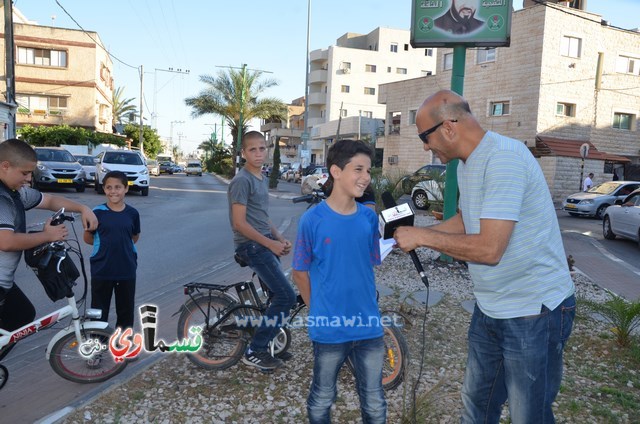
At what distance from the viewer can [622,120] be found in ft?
102

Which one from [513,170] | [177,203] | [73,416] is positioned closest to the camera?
[513,170]

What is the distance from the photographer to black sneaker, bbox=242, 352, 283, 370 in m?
4.10

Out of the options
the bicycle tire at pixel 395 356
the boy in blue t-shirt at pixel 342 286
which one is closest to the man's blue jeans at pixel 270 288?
the bicycle tire at pixel 395 356

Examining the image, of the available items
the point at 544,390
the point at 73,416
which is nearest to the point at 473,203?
the point at 544,390

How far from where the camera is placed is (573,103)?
29.4 metres

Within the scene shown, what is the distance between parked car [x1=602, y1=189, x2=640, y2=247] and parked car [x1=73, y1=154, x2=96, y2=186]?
762 inches

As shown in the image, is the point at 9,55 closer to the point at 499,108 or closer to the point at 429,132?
the point at 429,132

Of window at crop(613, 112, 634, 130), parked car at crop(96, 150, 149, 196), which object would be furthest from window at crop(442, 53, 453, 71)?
parked car at crop(96, 150, 149, 196)

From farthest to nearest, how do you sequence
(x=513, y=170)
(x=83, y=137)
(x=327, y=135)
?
(x=327, y=135) < (x=83, y=137) < (x=513, y=170)

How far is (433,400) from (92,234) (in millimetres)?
2808

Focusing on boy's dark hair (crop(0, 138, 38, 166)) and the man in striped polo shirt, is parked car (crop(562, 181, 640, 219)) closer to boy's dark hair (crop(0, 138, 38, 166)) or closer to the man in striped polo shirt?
the man in striped polo shirt

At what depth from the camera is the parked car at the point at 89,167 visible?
2353 cm

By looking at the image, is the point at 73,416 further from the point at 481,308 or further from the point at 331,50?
the point at 331,50

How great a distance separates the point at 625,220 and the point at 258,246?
12.5 m
